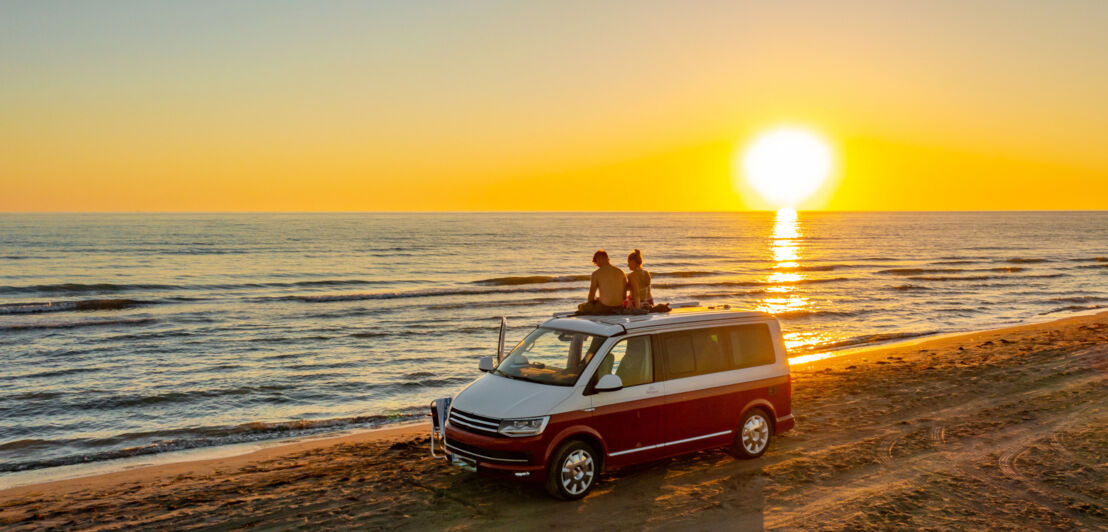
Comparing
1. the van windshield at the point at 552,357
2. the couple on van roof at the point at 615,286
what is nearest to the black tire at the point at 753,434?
the couple on van roof at the point at 615,286

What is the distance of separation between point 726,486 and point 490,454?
3118 mm

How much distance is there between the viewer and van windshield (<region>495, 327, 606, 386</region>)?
9.30 metres

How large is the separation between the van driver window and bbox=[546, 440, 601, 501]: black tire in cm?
93


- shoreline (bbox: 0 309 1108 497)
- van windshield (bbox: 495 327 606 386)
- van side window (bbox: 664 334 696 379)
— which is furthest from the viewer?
shoreline (bbox: 0 309 1108 497)

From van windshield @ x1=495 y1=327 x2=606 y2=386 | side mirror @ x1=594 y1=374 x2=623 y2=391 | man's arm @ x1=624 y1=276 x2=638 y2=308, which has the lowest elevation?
side mirror @ x1=594 y1=374 x2=623 y2=391

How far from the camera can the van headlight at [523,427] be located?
868cm

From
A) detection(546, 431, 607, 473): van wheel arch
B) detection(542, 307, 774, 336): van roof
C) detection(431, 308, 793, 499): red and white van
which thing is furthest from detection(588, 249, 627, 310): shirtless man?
detection(546, 431, 607, 473): van wheel arch

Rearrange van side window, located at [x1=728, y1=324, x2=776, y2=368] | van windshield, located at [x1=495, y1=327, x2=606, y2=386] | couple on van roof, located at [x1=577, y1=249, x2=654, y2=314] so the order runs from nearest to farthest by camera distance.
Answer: van windshield, located at [x1=495, y1=327, x2=606, y2=386] → van side window, located at [x1=728, y1=324, x2=776, y2=368] → couple on van roof, located at [x1=577, y1=249, x2=654, y2=314]

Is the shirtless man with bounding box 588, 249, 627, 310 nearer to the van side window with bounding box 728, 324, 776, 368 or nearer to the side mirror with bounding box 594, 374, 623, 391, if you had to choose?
the van side window with bounding box 728, 324, 776, 368

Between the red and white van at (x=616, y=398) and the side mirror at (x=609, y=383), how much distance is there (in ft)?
0.04

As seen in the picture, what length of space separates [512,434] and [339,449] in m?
5.07

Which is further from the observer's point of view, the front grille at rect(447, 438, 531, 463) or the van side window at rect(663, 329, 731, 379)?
the van side window at rect(663, 329, 731, 379)

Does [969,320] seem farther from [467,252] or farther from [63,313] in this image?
[467,252]

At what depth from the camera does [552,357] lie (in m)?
9.71
